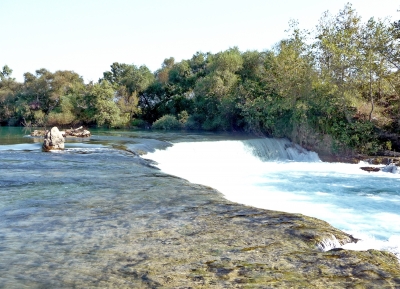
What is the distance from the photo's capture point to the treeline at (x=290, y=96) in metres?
20.4

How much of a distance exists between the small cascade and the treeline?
0.58 meters

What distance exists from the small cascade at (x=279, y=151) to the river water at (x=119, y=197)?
594 millimetres

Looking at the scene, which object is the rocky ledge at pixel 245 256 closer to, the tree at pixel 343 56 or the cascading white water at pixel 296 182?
the cascading white water at pixel 296 182

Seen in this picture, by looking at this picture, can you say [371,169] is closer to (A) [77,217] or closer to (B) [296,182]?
(B) [296,182]

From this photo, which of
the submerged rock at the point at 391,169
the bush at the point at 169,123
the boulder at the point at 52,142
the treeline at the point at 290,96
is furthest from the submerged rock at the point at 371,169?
the bush at the point at 169,123

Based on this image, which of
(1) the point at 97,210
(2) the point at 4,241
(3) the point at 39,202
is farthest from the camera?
(3) the point at 39,202

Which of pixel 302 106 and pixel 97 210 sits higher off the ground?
pixel 302 106

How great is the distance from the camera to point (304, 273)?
4547 mm

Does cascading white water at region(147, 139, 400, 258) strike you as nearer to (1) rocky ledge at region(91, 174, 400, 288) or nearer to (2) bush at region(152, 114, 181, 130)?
(1) rocky ledge at region(91, 174, 400, 288)

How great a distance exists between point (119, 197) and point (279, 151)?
49.0ft

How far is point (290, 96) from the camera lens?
24016 millimetres

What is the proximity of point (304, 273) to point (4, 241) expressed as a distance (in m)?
4.38

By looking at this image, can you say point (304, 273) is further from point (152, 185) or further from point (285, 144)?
point (285, 144)

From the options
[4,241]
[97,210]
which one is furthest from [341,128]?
[4,241]
